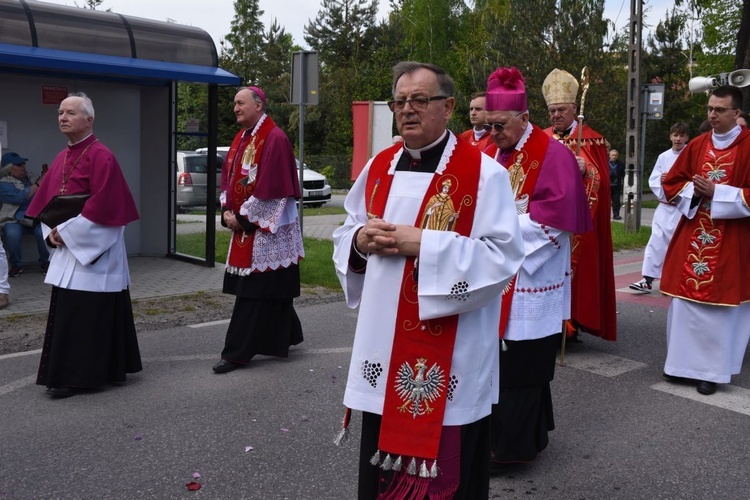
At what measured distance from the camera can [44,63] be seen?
360 inches

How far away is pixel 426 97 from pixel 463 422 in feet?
3.87

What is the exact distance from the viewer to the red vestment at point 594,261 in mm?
6684

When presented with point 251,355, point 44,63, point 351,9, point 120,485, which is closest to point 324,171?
point 351,9

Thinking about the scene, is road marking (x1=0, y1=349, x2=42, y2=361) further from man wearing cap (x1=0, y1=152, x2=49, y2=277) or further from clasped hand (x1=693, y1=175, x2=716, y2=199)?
clasped hand (x1=693, y1=175, x2=716, y2=199)

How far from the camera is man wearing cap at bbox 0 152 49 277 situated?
1017cm

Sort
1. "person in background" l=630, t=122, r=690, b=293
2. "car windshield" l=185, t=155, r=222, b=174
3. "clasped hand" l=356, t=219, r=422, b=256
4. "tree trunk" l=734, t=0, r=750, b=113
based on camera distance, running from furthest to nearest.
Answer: "tree trunk" l=734, t=0, r=750, b=113 < "car windshield" l=185, t=155, r=222, b=174 < "person in background" l=630, t=122, r=690, b=293 < "clasped hand" l=356, t=219, r=422, b=256

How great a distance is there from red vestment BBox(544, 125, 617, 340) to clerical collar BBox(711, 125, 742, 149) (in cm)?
94

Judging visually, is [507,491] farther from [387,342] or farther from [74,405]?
[74,405]

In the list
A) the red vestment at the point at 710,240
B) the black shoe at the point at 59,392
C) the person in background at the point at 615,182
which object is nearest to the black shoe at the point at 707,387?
the red vestment at the point at 710,240

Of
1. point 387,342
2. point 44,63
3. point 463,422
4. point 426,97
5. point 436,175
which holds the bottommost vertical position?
point 463,422

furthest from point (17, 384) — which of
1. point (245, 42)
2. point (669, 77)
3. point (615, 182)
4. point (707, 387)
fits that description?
point (245, 42)

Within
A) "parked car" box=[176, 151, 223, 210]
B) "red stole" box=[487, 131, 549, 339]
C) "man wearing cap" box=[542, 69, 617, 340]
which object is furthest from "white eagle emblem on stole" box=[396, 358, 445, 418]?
"parked car" box=[176, 151, 223, 210]

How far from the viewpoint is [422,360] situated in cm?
300

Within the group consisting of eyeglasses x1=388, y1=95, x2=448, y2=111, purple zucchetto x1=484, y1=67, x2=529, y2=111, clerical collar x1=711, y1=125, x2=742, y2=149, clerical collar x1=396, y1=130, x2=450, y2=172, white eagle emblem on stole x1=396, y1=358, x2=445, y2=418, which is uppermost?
purple zucchetto x1=484, y1=67, x2=529, y2=111
